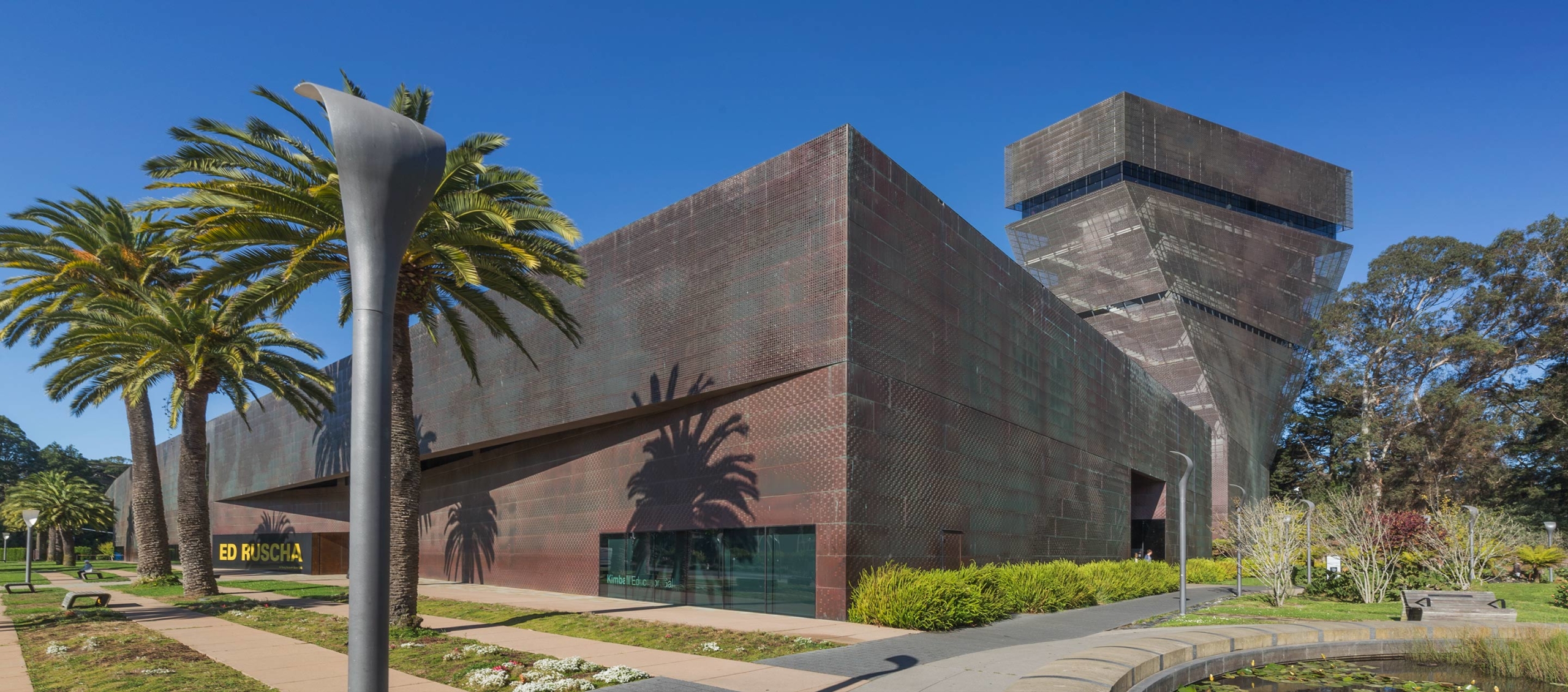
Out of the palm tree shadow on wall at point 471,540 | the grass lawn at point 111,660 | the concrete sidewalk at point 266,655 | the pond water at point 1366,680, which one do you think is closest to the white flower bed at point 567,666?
the concrete sidewalk at point 266,655

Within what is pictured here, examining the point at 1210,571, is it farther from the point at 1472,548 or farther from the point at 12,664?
the point at 12,664

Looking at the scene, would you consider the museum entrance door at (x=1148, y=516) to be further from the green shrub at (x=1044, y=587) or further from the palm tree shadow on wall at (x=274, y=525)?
the palm tree shadow on wall at (x=274, y=525)

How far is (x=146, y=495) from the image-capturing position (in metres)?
29.2

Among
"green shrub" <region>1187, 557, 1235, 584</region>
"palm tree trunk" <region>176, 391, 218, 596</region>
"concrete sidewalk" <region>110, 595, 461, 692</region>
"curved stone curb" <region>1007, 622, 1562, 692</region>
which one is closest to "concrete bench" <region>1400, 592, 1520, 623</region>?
"curved stone curb" <region>1007, 622, 1562, 692</region>

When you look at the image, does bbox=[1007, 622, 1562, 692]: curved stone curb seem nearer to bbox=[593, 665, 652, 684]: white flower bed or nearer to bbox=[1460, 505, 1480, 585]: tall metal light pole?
bbox=[593, 665, 652, 684]: white flower bed

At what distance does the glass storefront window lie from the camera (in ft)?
67.4

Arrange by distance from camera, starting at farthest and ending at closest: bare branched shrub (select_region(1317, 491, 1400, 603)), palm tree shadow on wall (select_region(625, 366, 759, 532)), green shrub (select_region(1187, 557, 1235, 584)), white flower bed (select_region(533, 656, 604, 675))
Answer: green shrub (select_region(1187, 557, 1235, 584)), bare branched shrub (select_region(1317, 491, 1400, 603)), palm tree shadow on wall (select_region(625, 366, 759, 532)), white flower bed (select_region(533, 656, 604, 675))

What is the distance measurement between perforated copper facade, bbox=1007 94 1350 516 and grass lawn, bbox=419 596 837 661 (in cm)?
4619

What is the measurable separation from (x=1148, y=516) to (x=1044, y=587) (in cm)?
2634

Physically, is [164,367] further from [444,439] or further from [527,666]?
[527,666]

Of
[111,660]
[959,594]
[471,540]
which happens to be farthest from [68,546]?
[959,594]

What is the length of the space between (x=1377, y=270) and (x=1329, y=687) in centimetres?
Answer: 6489

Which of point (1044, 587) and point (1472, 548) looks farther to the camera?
point (1472, 548)

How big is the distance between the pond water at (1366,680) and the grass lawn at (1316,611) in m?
3.43
